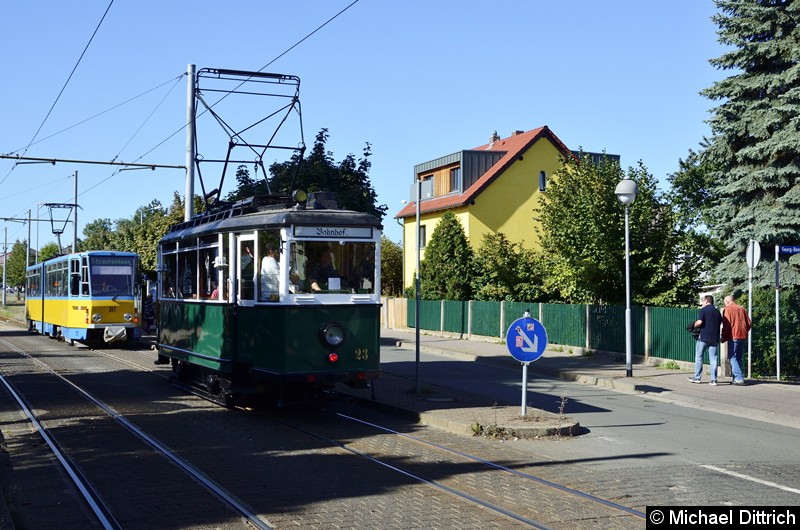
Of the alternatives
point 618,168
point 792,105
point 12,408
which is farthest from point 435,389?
point 618,168

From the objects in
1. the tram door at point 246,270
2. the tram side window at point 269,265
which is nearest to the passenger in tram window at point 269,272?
the tram side window at point 269,265

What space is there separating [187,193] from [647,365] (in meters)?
12.6

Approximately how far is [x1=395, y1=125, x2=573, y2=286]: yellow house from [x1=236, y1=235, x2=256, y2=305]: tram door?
2946 centimetres

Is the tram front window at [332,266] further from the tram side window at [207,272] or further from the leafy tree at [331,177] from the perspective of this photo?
the leafy tree at [331,177]

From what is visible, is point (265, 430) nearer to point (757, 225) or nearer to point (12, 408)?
point (12, 408)

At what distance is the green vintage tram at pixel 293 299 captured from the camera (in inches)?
470

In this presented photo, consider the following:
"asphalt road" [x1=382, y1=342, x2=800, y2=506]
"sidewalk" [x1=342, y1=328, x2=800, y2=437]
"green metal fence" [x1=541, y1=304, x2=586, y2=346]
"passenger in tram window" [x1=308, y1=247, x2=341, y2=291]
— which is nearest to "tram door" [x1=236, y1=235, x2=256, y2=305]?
"passenger in tram window" [x1=308, y1=247, x2=341, y2=291]

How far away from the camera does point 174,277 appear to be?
16.0 meters

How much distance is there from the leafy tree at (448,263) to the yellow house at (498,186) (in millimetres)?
5318

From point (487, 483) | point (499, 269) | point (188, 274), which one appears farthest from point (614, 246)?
point (487, 483)

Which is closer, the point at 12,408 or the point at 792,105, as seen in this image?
the point at 12,408

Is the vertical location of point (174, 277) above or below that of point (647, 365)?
above

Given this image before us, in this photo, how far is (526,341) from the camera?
11.9 metres

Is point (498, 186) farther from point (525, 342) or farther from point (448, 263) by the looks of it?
point (525, 342)
